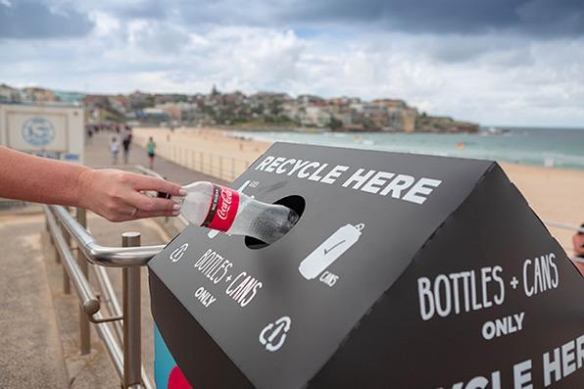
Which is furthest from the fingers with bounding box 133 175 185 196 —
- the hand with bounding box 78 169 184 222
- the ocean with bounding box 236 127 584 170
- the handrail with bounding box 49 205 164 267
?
the ocean with bounding box 236 127 584 170

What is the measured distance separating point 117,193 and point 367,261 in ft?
1.55

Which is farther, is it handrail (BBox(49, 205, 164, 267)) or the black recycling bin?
handrail (BBox(49, 205, 164, 267))

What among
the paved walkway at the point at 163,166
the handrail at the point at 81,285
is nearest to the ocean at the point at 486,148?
the paved walkway at the point at 163,166

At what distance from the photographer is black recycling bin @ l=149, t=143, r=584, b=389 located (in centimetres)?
76

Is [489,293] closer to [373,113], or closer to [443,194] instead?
[443,194]

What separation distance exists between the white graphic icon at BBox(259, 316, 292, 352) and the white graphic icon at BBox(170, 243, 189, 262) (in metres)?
0.48

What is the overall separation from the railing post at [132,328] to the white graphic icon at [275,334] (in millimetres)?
735

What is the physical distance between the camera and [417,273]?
0.80m

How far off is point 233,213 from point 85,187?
0.93 feet

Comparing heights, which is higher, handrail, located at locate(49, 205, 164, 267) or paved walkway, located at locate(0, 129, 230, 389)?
handrail, located at locate(49, 205, 164, 267)

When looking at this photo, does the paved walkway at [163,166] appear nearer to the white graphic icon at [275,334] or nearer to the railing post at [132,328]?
the railing post at [132,328]

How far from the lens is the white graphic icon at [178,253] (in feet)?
4.13

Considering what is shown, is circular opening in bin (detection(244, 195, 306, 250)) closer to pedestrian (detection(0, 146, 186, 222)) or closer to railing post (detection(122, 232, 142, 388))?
pedestrian (detection(0, 146, 186, 222))

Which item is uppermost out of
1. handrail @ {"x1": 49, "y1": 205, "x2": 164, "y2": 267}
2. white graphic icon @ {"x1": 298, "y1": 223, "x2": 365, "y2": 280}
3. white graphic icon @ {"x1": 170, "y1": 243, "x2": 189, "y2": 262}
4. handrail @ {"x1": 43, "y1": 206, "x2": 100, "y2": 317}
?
white graphic icon @ {"x1": 298, "y1": 223, "x2": 365, "y2": 280}
